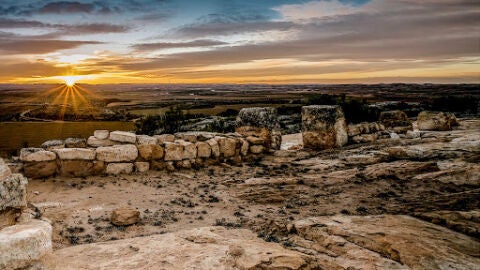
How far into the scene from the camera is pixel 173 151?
1003cm

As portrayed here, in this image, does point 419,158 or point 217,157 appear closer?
point 419,158

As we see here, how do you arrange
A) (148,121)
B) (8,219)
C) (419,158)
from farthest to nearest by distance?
(148,121) → (419,158) → (8,219)

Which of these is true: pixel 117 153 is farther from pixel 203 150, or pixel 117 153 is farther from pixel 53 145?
pixel 203 150

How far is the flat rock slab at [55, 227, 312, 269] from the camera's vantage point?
3875 mm

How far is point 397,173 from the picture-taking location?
8.20 m

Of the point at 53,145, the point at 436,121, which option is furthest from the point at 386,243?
the point at 436,121

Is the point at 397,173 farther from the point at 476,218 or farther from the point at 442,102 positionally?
the point at 442,102

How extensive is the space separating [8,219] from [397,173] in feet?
25.1

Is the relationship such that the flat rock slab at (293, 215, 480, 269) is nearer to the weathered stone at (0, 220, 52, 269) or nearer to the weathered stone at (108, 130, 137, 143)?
the weathered stone at (0, 220, 52, 269)

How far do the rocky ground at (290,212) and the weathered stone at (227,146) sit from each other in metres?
0.50

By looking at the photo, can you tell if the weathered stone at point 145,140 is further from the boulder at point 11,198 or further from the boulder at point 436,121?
the boulder at point 436,121

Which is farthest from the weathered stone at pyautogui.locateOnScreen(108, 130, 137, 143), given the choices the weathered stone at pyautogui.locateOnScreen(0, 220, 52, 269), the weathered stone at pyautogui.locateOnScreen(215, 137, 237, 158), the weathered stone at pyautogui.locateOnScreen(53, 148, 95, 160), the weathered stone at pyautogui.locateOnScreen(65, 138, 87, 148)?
the weathered stone at pyautogui.locateOnScreen(0, 220, 52, 269)

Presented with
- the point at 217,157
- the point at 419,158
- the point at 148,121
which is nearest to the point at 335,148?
the point at 419,158

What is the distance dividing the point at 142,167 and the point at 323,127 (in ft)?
21.1
